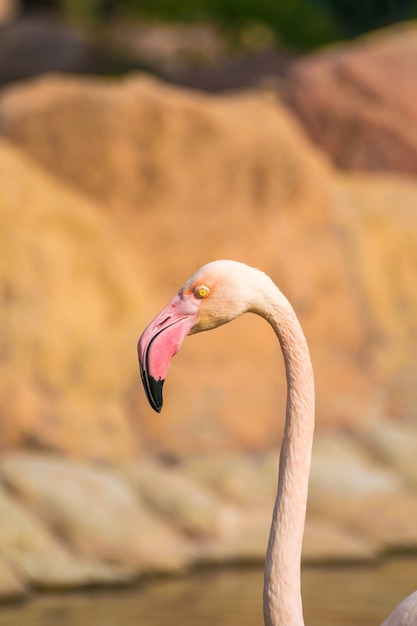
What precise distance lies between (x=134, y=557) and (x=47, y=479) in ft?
2.26

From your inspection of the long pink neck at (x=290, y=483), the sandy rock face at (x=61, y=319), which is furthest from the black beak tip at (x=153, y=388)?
the sandy rock face at (x=61, y=319)

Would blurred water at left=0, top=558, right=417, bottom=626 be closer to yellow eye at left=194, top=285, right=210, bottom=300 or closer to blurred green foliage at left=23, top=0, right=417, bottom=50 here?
yellow eye at left=194, top=285, right=210, bottom=300

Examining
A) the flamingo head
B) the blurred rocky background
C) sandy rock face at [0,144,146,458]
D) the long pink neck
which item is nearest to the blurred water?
the blurred rocky background

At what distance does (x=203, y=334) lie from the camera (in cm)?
1018

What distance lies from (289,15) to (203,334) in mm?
13896

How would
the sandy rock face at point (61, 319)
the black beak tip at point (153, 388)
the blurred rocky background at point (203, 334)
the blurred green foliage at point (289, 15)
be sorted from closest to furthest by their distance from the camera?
the black beak tip at point (153, 388) → the blurred rocky background at point (203, 334) → the sandy rock face at point (61, 319) → the blurred green foliage at point (289, 15)

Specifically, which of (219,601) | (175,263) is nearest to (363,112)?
(175,263)

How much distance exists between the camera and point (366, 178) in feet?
40.9

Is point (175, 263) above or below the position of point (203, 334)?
above

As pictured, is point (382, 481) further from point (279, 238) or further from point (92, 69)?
point (92, 69)

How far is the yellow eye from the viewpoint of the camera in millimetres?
3906

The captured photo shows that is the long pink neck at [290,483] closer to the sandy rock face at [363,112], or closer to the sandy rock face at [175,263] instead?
the sandy rock face at [175,263]

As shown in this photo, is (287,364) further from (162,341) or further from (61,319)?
(61,319)

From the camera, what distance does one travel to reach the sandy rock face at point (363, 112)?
12742 mm
